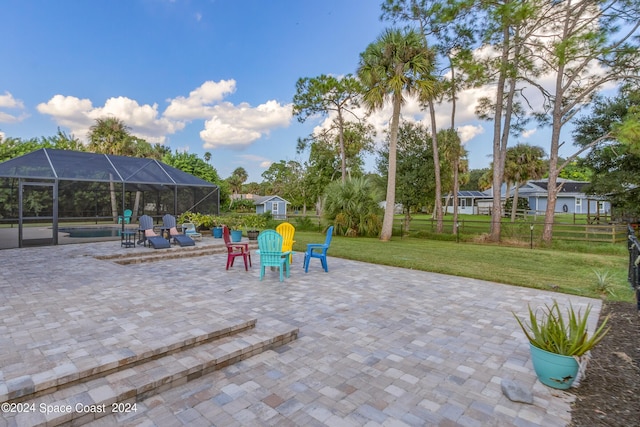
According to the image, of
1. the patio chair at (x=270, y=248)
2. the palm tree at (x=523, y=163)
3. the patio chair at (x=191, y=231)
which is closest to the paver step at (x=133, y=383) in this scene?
the patio chair at (x=270, y=248)

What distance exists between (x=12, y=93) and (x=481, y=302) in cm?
2416

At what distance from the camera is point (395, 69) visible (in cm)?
1230

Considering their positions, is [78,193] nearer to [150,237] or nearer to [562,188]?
[150,237]

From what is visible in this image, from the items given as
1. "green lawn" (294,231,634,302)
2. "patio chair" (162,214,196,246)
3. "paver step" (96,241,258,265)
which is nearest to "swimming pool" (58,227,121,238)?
"patio chair" (162,214,196,246)

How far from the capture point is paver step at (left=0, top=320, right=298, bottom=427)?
201 centimetres

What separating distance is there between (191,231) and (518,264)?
9876 millimetres

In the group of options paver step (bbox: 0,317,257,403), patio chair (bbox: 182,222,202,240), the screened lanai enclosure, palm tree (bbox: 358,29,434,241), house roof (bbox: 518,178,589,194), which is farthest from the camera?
house roof (bbox: 518,178,589,194)

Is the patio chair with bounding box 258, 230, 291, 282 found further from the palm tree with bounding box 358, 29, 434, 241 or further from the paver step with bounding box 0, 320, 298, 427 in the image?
the palm tree with bounding box 358, 29, 434, 241

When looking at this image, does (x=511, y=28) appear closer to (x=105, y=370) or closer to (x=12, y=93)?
(x=105, y=370)

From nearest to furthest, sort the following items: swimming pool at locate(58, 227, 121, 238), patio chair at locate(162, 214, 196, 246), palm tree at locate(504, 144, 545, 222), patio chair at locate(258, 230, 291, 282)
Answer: patio chair at locate(258, 230, 291, 282) → patio chair at locate(162, 214, 196, 246) → swimming pool at locate(58, 227, 121, 238) → palm tree at locate(504, 144, 545, 222)

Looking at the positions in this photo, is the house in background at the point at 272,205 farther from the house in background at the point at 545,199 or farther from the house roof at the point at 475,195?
the house roof at the point at 475,195

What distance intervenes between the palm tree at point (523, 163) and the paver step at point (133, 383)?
25326 millimetres

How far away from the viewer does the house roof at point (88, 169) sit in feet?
29.9

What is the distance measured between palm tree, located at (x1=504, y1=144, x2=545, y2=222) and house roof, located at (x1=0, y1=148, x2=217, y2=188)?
2201 centimetres
